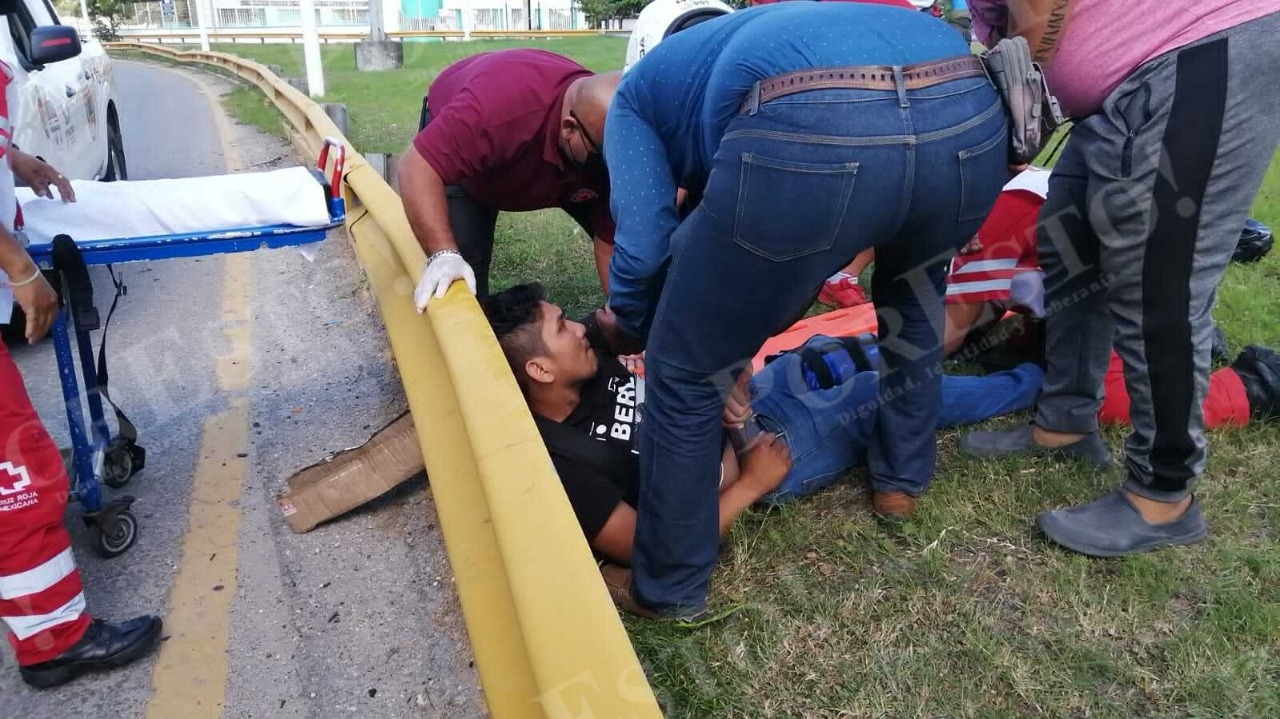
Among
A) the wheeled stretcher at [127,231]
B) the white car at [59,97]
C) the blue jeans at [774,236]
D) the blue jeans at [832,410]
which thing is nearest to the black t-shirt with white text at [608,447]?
the blue jeans at [774,236]

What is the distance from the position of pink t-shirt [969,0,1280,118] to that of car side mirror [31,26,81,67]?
4.45 meters

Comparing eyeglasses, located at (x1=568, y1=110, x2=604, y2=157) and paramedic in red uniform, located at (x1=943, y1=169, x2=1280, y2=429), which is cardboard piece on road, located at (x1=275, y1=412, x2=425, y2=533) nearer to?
eyeglasses, located at (x1=568, y1=110, x2=604, y2=157)

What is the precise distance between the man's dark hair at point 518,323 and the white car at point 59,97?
7.45 feet

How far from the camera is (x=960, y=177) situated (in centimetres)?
201

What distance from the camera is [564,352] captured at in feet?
9.27

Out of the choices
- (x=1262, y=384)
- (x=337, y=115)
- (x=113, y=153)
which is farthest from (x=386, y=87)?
(x=1262, y=384)

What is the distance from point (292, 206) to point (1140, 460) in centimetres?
266

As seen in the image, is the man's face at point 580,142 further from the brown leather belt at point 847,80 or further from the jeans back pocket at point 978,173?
the jeans back pocket at point 978,173

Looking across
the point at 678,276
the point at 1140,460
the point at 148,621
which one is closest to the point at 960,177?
the point at 678,276

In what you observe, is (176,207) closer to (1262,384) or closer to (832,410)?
(832,410)

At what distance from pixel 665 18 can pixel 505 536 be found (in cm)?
216

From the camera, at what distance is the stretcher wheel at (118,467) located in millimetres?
3059

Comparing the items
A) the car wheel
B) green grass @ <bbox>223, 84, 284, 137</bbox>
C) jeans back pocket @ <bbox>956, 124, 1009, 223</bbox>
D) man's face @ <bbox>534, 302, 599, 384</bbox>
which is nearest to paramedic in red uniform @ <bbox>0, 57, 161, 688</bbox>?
man's face @ <bbox>534, 302, 599, 384</bbox>

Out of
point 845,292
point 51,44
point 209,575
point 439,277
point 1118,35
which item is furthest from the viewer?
point 845,292
